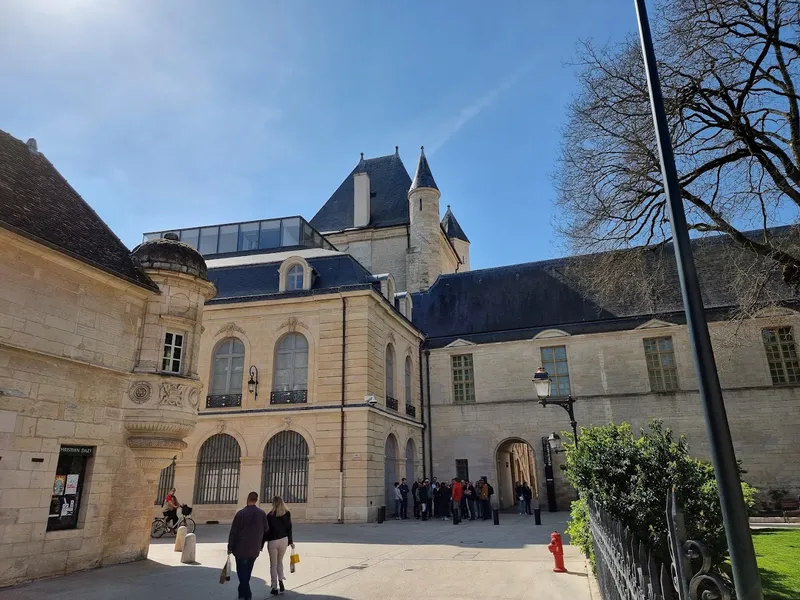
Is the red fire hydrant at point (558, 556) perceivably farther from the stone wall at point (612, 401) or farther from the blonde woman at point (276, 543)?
the stone wall at point (612, 401)

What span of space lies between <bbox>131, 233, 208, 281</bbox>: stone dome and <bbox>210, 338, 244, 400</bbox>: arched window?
340 inches

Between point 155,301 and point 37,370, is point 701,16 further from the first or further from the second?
point 37,370

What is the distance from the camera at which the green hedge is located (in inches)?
278

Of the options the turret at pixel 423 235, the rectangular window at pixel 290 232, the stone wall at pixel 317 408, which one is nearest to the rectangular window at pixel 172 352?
the stone wall at pixel 317 408

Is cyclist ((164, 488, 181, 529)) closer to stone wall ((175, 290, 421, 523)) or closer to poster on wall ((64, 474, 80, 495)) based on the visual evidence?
stone wall ((175, 290, 421, 523))

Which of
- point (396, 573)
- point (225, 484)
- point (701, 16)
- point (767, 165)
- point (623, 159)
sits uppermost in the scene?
point (701, 16)

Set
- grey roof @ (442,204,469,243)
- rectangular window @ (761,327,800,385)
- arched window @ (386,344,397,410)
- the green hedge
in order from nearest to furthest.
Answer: the green hedge, arched window @ (386,344,397,410), rectangular window @ (761,327,800,385), grey roof @ (442,204,469,243)

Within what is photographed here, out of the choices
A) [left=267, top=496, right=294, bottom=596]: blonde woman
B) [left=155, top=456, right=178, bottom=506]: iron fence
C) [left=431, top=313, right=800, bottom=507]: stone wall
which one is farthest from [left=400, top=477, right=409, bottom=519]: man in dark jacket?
[left=267, top=496, right=294, bottom=596]: blonde woman

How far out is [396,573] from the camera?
916cm

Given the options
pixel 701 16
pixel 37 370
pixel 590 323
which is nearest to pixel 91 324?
pixel 37 370

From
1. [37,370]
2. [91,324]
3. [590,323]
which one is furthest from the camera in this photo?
[590,323]

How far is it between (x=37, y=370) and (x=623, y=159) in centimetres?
1217

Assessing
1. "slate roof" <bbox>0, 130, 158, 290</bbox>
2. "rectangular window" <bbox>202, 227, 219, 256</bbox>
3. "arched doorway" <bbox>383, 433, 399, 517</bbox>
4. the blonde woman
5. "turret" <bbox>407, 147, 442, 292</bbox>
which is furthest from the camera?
"turret" <bbox>407, 147, 442, 292</bbox>

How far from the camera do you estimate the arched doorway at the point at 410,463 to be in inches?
915
